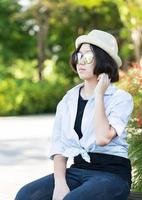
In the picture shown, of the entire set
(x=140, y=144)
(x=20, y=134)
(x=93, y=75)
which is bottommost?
(x=20, y=134)

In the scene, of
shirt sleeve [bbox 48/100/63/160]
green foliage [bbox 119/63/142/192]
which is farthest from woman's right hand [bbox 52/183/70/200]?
green foliage [bbox 119/63/142/192]

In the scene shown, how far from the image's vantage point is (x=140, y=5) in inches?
752

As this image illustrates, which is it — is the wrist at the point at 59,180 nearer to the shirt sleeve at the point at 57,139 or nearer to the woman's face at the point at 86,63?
the shirt sleeve at the point at 57,139

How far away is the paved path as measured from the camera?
776 cm

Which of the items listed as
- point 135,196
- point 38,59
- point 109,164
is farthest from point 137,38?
point 109,164

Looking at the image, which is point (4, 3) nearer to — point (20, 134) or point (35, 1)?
point (35, 1)

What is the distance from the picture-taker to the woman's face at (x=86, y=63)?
151 inches

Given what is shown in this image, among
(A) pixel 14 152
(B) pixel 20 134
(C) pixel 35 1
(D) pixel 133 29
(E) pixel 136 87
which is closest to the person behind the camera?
(E) pixel 136 87

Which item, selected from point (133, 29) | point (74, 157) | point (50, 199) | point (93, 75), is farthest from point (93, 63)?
point (133, 29)

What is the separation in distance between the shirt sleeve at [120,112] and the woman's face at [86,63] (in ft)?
0.77

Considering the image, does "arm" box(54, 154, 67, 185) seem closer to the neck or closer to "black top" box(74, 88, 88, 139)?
"black top" box(74, 88, 88, 139)

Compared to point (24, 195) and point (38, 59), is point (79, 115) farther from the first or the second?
point (38, 59)

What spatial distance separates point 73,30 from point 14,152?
20.0m

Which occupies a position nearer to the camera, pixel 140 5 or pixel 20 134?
pixel 20 134
